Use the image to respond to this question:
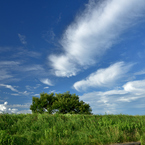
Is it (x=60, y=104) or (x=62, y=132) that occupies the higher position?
(x=60, y=104)

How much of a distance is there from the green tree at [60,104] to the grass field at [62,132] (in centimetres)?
2342

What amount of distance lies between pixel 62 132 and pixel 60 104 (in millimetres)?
25921

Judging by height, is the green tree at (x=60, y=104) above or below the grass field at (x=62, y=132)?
above

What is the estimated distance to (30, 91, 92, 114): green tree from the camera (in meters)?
37.1

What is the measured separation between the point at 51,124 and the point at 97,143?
4.37m

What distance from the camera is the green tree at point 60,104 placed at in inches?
1462

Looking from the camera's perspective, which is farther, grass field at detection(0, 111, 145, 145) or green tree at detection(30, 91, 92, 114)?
green tree at detection(30, 91, 92, 114)

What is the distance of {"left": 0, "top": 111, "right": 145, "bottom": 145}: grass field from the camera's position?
9.70 metres

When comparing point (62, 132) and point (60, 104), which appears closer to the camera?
point (62, 132)

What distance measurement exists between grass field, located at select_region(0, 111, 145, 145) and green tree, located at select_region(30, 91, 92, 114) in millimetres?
23416

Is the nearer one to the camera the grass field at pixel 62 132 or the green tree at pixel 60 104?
the grass field at pixel 62 132

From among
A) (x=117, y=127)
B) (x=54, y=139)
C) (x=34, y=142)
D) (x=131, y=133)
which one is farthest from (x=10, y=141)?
(x=131, y=133)

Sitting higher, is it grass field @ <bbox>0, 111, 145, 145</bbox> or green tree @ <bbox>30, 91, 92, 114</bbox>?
green tree @ <bbox>30, 91, 92, 114</bbox>

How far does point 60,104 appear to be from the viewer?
36688 mm
